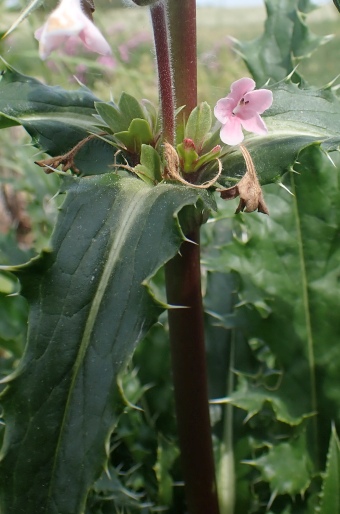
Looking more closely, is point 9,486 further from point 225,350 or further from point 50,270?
point 225,350

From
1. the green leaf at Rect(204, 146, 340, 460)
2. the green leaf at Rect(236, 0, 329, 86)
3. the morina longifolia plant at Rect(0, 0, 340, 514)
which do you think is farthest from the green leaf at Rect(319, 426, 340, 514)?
the green leaf at Rect(236, 0, 329, 86)

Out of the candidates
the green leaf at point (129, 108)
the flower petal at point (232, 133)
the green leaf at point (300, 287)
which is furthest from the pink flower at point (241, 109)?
the green leaf at point (300, 287)

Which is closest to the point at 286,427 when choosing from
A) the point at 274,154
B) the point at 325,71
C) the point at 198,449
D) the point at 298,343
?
the point at 298,343

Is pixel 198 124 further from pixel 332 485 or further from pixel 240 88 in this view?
pixel 332 485

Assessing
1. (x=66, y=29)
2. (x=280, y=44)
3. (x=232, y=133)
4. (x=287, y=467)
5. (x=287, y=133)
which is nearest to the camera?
(x=66, y=29)

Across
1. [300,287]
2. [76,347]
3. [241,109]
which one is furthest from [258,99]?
[300,287]

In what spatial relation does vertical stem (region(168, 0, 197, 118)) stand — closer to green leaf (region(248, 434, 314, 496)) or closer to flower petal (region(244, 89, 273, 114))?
flower petal (region(244, 89, 273, 114))
